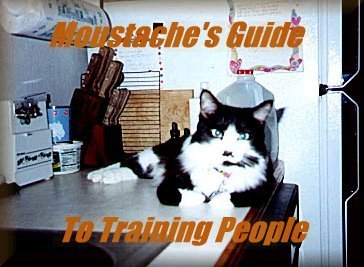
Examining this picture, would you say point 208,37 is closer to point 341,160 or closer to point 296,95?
point 296,95

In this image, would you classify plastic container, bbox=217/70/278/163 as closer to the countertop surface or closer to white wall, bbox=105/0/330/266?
white wall, bbox=105/0/330/266

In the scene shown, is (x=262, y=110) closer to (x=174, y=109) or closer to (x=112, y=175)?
(x=112, y=175)

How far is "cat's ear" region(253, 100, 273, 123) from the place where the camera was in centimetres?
104

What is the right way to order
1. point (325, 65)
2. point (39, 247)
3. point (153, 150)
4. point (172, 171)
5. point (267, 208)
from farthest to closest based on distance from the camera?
1. point (325, 65)
2. point (153, 150)
3. point (172, 171)
4. point (267, 208)
5. point (39, 247)

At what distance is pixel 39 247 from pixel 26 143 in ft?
1.49

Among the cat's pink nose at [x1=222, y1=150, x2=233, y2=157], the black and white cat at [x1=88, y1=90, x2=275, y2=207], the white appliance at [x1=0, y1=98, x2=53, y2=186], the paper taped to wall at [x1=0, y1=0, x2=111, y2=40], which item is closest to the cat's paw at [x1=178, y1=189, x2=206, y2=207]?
the black and white cat at [x1=88, y1=90, x2=275, y2=207]

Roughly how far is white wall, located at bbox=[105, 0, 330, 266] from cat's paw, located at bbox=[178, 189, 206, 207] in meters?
0.63

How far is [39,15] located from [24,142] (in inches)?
12.8

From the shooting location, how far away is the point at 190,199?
3.33 ft

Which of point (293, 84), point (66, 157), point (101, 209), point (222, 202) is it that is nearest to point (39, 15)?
point (66, 157)

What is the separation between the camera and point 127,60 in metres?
1.71

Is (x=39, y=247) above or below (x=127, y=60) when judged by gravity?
below

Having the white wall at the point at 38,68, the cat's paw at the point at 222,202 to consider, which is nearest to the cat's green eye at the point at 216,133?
the cat's paw at the point at 222,202

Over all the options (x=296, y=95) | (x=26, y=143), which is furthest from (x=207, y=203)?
(x=296, y=95)
